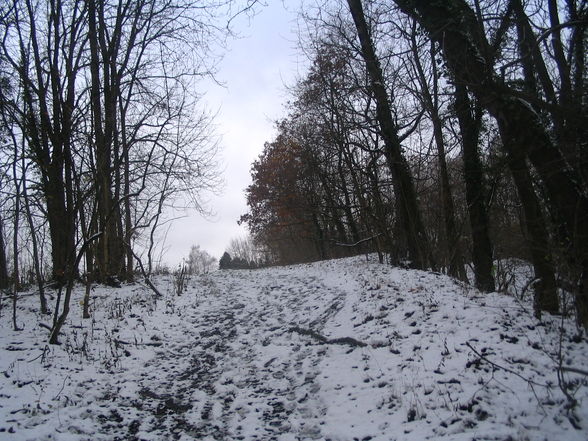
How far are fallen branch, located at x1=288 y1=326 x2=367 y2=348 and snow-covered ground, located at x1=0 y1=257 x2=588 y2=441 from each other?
0.09 feet

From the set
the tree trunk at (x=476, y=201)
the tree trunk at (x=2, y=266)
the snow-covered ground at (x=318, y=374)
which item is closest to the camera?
the snow-covered ground at (x=318, y=374)

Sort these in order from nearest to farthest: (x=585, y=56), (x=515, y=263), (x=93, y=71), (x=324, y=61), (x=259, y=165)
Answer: (x=585, y=56), (x=515, y=263), (x=93, y=71), (x=324, y=61), (x=259, y=165)

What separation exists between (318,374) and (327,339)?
3.84ft

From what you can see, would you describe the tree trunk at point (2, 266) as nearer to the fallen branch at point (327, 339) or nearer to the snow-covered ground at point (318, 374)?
the snow-covered ground at point (318, 374)

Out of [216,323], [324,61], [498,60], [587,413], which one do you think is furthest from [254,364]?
[324,61]

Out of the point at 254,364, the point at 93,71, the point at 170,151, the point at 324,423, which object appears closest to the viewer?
the point at 324,423

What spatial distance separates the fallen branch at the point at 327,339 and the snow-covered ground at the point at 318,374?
1.0 inches

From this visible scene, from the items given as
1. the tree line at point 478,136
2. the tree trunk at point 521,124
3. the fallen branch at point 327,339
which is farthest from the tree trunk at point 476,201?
the fallen branch at point 327,339

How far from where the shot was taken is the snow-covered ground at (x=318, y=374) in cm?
409

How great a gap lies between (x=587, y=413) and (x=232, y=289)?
36.7 feet

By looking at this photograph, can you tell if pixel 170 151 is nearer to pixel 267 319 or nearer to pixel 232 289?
pixel 232 289

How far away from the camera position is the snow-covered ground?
4090 mm

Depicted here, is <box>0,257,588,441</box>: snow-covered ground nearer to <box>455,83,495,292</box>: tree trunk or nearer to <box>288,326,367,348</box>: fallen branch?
<box>288,326,367,348</box>: fallen branch

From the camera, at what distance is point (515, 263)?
9148 mm
